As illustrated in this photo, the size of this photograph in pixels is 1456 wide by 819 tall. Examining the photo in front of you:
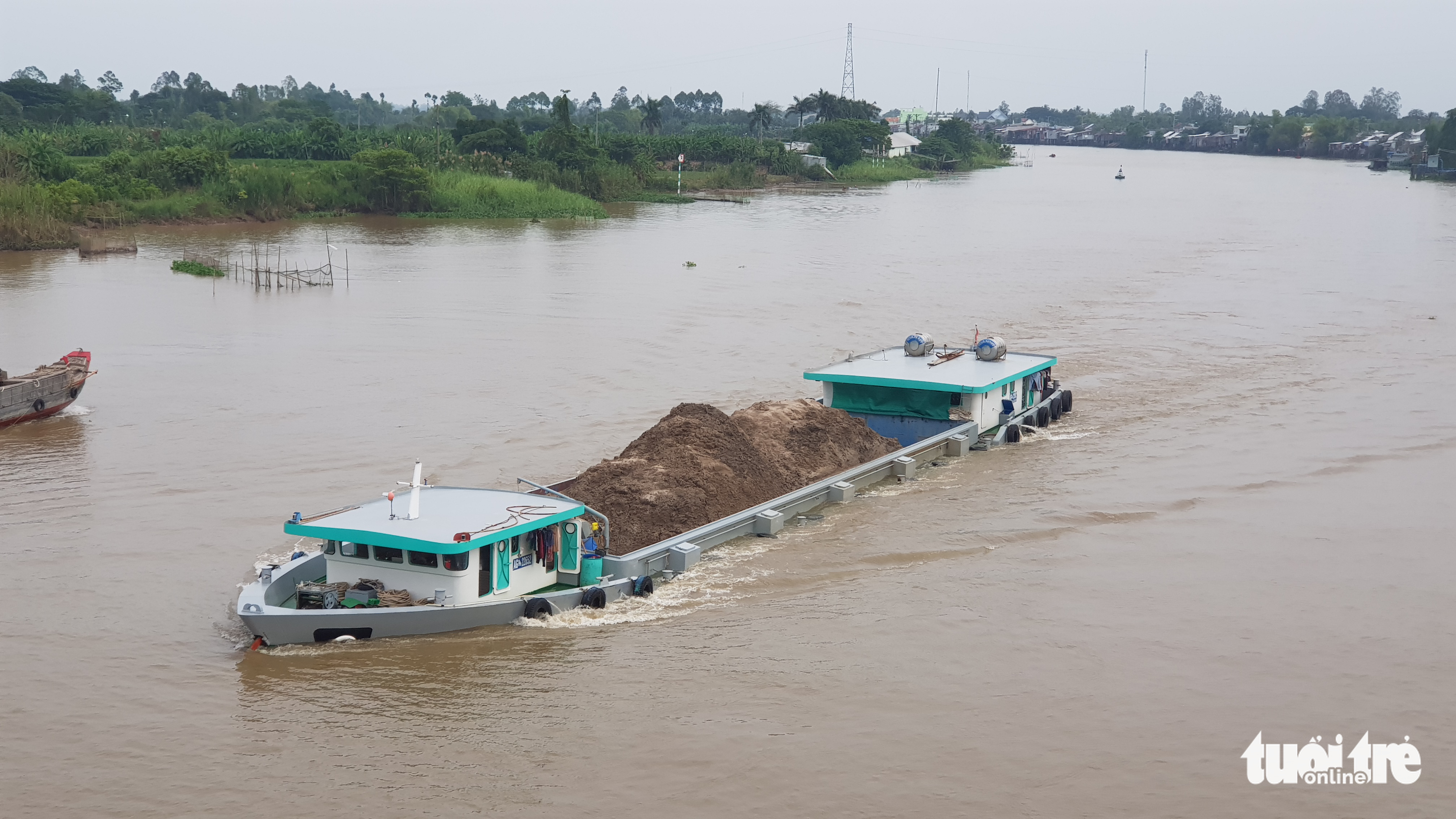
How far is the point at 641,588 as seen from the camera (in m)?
14.0

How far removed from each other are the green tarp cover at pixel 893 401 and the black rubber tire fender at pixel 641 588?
24.5ft

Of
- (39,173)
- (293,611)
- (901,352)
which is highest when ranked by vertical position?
(39,173)

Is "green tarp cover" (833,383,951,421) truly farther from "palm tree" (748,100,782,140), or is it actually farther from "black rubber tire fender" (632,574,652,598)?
"palm tree" (748,100,782,140)

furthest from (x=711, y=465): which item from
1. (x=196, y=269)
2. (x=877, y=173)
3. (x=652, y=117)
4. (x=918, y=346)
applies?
(x=652, y=117)

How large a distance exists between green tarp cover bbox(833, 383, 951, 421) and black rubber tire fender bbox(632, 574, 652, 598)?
7.48 metres

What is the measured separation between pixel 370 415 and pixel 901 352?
956 cm

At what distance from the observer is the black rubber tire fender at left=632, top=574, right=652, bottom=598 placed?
14.0 meters

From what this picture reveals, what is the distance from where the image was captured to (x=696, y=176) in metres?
84.2

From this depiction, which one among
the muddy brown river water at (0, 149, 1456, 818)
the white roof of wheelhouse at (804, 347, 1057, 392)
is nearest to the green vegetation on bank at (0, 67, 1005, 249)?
the muddy brown river water at (0, 149, 1456, 818)

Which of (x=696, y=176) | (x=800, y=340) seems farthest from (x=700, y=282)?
(x=696, y=176)

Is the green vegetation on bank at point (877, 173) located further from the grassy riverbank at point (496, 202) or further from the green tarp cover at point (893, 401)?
the green tarp cover at point (893, 401)

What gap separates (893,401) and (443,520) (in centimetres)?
969

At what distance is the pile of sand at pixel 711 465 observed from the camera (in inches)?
604

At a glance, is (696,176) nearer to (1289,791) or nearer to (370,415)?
(370,415)
